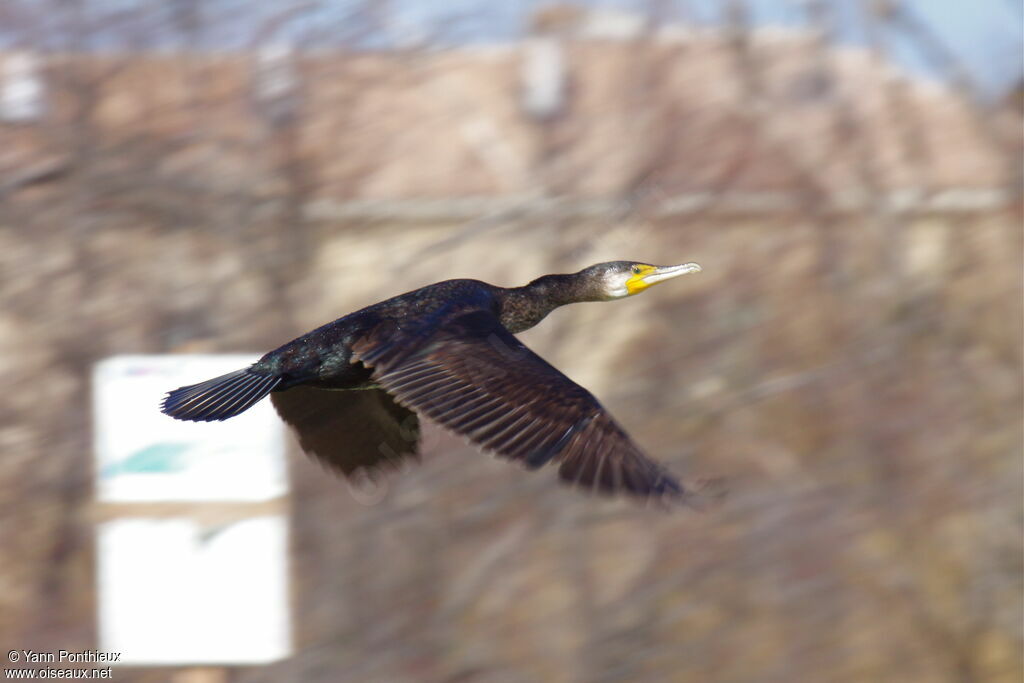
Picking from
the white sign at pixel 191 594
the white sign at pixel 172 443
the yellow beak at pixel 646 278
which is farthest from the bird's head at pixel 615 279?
the white sign at pixel 191 594

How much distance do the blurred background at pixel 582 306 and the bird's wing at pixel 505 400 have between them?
8.34 feet

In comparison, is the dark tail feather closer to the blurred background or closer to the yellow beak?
the yellow beak

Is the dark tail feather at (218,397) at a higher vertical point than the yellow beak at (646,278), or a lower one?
lower

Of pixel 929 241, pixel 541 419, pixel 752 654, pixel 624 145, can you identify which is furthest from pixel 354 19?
pixel 541 419

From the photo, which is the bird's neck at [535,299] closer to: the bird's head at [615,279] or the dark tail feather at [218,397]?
the bird's head at [615,279]

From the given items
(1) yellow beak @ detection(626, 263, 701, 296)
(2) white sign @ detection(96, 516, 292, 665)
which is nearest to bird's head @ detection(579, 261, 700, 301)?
(1) yellow beak @ detection(626, 263, 701, 296)

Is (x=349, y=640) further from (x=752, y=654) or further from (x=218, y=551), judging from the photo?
(x=752, y=654)

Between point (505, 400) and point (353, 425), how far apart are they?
677 mm

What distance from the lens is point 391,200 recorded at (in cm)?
577

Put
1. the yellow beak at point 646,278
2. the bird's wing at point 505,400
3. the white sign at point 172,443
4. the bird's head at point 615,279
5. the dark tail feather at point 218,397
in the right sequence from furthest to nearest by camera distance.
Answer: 1. the white sign at point 172,443
2. the bird's head at point 615,279
3. the yellow beak at point 646,278
4. the dark tail feather at point 218,397
5. the bird's wing at point 505,400

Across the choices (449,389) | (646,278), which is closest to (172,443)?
(646,278)

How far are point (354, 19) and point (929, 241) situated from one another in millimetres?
2387

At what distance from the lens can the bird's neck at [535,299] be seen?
342 centimetres

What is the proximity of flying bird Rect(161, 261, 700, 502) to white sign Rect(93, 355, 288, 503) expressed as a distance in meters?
1.59
